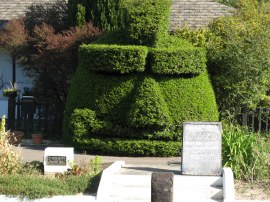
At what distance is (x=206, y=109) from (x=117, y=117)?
230cm

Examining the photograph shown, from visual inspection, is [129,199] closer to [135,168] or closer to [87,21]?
[135,168]

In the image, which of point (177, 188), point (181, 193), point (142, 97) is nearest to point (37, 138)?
point (142, 97)

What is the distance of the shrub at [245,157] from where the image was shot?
1375 cm

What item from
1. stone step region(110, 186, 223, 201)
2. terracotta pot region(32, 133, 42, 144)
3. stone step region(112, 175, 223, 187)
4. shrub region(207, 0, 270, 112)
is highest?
shrub region(207, 0, 270, 112)

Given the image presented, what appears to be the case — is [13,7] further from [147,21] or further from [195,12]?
[147,21]

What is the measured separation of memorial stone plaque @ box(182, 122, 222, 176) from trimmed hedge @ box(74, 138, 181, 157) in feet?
12.7

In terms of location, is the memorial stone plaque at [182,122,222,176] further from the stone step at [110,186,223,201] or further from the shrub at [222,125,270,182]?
the stone step at [110,186,223,201]

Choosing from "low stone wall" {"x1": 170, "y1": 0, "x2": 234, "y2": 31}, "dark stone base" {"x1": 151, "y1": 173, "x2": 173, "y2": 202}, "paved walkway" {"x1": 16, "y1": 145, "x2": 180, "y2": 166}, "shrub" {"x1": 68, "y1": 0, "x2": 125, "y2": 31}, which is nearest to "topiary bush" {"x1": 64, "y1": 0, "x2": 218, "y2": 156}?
"paved walkway" {"x1": 16, "y1": 145, "x2": 180, "y2": 166}

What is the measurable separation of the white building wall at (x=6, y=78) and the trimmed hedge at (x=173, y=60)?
853cm

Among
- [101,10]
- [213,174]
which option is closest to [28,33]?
[101,10]

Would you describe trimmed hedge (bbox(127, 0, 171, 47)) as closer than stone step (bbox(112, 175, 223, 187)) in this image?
No

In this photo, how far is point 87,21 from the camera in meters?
21.1

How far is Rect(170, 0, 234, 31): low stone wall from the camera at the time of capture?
76.1ft

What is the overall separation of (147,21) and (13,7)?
951cm
